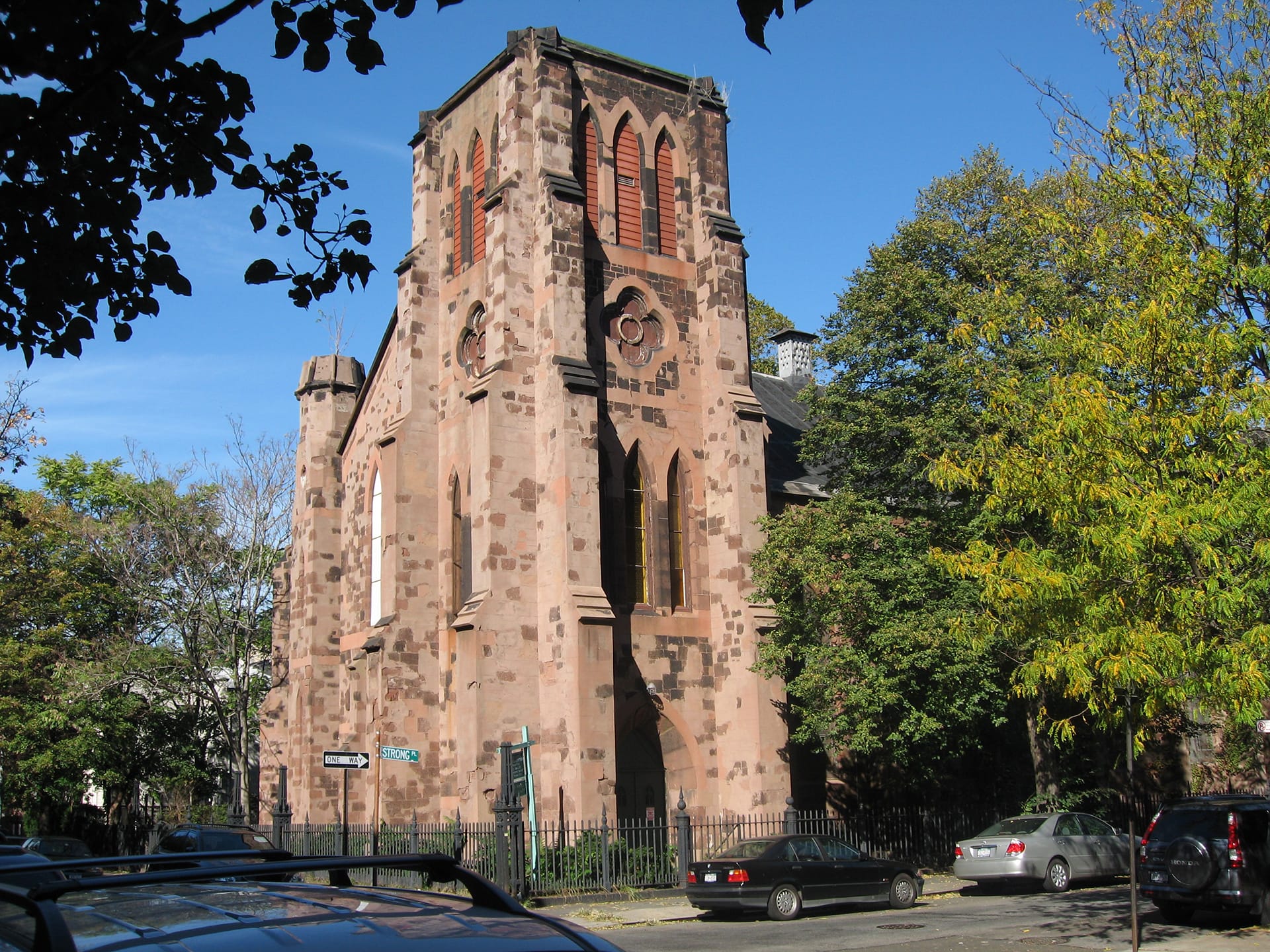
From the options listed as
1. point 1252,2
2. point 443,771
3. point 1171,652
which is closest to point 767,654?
point 443,771

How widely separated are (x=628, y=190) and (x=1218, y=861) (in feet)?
62.0

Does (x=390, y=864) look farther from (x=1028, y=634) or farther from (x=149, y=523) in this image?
(x=149, y=523)

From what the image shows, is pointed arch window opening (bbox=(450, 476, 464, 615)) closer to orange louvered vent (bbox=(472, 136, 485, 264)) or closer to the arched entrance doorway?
the arched entrance doorway

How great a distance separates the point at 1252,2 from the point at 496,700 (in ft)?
55.4

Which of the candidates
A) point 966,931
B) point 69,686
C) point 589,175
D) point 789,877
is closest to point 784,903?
point 789,877

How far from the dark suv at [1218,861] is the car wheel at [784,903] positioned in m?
5.11

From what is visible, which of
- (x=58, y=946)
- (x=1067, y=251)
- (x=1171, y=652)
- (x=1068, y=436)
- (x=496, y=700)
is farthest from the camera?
(x=496, y=700)

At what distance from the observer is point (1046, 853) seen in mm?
21281

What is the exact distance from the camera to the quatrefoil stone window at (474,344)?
28094 mm

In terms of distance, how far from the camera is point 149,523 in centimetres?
3884

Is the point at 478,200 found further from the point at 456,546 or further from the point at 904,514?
the point at 904,514

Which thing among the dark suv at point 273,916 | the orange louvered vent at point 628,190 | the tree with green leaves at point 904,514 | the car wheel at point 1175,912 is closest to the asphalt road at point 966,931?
the car wheel at point 1175,912

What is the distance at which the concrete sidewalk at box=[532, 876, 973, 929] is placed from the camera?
18141 mm

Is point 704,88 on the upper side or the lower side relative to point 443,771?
upper
